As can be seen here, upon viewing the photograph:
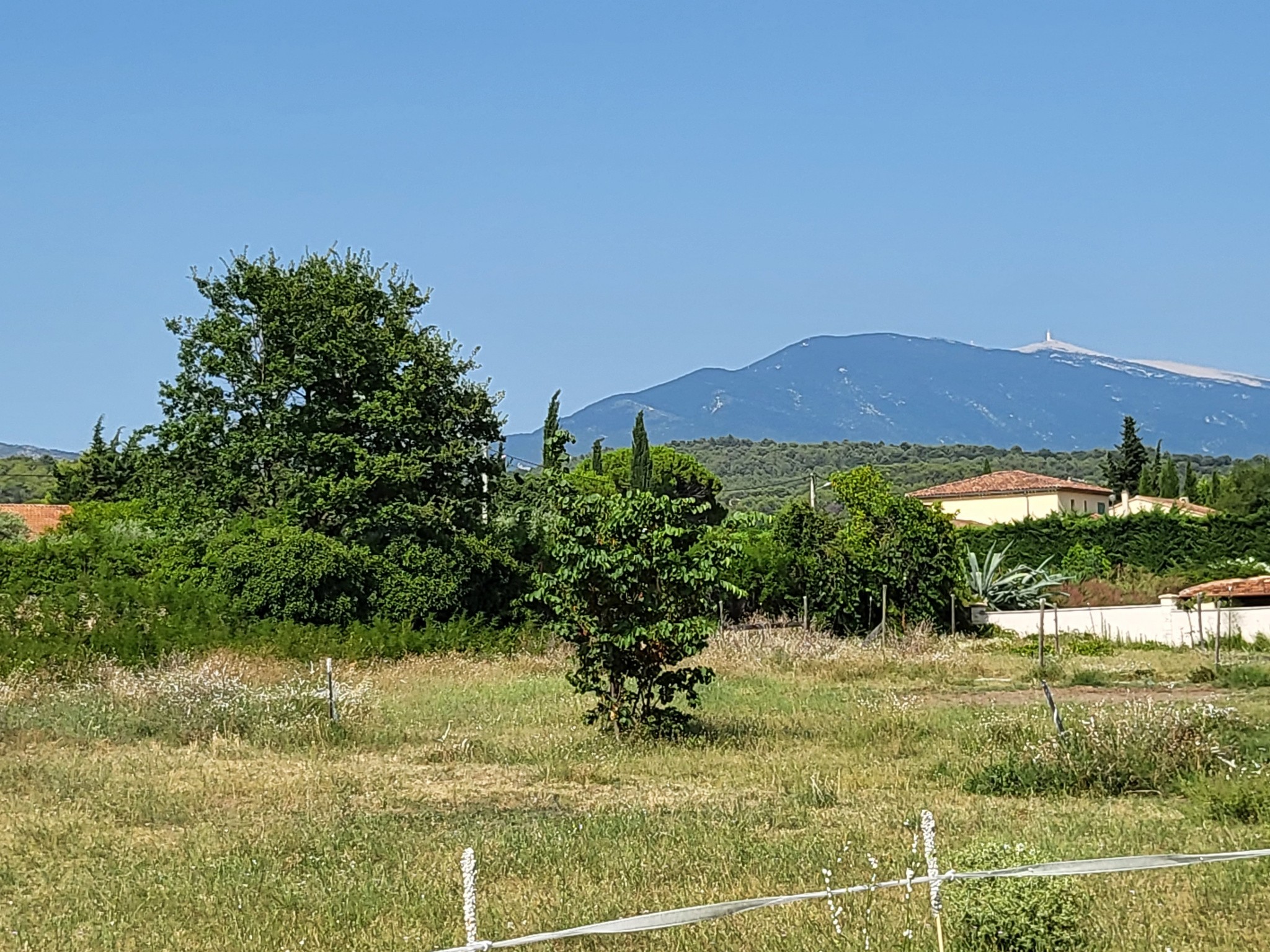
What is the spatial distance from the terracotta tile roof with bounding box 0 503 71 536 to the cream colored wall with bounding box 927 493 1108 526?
3737cm

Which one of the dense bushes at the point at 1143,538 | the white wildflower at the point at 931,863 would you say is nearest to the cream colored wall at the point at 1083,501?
the dense bushes at the point at 1143,538

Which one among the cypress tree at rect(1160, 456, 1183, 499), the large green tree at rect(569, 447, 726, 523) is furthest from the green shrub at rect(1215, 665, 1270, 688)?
the cypress tree at rect(1160, 456, 1183, 499)

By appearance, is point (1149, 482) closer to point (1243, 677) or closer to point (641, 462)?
point (641, 462)

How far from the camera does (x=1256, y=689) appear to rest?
18906 millimetres

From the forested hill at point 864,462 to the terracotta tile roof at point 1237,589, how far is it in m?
63.2

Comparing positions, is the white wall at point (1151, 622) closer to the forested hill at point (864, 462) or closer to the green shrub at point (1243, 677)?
the green shrub at point (1243, 677)

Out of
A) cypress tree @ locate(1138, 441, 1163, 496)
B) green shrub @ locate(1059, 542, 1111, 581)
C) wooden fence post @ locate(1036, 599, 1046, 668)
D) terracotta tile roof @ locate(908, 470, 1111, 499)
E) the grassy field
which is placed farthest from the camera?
cypress tree @ locate(1138, 441, 1163, 496)

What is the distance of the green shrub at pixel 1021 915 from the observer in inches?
223

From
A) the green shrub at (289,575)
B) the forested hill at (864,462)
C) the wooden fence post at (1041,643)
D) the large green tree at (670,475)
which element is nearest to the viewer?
the wooden fence post at (1041,643)

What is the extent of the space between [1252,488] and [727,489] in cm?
6916

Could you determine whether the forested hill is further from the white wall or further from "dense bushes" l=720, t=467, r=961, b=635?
the white wall

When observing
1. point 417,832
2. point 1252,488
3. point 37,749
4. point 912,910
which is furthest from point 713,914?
point 1252,488

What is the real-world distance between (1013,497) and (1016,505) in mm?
505

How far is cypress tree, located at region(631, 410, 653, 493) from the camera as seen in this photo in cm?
4197
